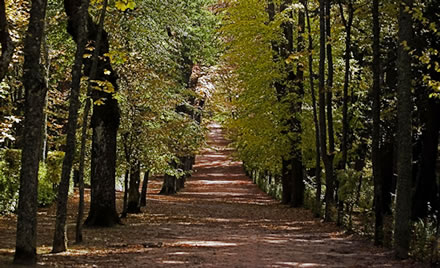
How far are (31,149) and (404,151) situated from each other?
703cm

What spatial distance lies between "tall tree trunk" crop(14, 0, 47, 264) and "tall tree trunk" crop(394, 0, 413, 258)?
22.6 feet

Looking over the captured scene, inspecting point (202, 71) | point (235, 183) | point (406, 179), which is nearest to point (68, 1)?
point (406, 179)

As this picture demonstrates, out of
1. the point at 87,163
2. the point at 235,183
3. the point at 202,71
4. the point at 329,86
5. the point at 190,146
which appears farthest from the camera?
the point at 235,183

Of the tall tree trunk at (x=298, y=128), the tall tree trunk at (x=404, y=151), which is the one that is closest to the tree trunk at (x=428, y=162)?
the tall tree trunk at (x=404, y=151)

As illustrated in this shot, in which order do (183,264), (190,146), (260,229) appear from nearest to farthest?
(183,264) < (260,229) < (190,146)

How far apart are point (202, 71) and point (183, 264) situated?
25.1 m

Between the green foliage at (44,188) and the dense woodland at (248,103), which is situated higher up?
the dense woodland at (248,103)

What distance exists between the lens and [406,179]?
11.3 m

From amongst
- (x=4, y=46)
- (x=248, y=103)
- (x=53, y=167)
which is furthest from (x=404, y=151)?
(x=53, y=167)

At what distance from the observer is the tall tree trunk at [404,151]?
1127cm

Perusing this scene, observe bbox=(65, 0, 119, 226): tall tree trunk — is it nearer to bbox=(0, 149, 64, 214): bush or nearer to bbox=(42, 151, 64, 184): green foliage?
bbox=(0, 149, 64, 214): bush

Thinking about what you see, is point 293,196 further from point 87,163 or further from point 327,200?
point 87,163

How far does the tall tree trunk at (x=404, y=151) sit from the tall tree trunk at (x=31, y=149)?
22.6 ft

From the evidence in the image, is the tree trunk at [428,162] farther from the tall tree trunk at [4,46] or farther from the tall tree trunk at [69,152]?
the tall tree trunk at [4,46]
